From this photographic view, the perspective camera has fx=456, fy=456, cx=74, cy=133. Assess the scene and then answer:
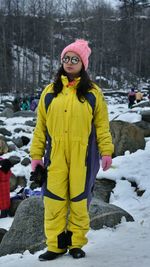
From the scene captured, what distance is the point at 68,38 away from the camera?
4666 cm

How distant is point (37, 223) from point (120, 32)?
45603mm

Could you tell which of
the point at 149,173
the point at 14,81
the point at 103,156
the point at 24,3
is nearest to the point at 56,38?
the point at 24,3

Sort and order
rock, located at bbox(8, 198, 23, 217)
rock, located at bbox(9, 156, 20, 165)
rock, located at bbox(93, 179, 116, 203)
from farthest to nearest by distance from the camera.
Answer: rock, located at bbox(9, 156, 20, 165), rock, located at bbox(8, 198, 23, 217), rock, located at bbox(93, 179, 116, 203)

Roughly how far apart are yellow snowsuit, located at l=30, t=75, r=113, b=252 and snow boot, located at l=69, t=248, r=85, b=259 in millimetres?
43

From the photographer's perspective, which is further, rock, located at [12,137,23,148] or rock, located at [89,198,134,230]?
rock, located at [12,137,23,148]

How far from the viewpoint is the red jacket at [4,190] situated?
710 centimetres

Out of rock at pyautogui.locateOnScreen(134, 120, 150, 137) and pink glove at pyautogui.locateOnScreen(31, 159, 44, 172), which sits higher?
pink glove at pyautogui.locateOnScreen(31, 159, 44, 172)

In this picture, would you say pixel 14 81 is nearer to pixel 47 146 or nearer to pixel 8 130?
pixel 8 130

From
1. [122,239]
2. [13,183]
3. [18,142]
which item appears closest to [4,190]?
[13,183]

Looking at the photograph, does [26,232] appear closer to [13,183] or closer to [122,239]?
[122,239]

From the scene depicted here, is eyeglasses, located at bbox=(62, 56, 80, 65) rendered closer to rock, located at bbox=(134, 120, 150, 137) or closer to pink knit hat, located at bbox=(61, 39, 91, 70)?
pink knit hat, located at bbox=(61, 39, 91, 70)

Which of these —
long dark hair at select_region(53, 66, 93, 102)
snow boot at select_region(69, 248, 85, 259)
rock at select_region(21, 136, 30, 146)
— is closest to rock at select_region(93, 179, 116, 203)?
snow boot at select_region(69, 248, 85, 259)

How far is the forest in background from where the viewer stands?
137 ft

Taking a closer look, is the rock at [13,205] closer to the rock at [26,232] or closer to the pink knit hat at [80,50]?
the rock at [26,232]
